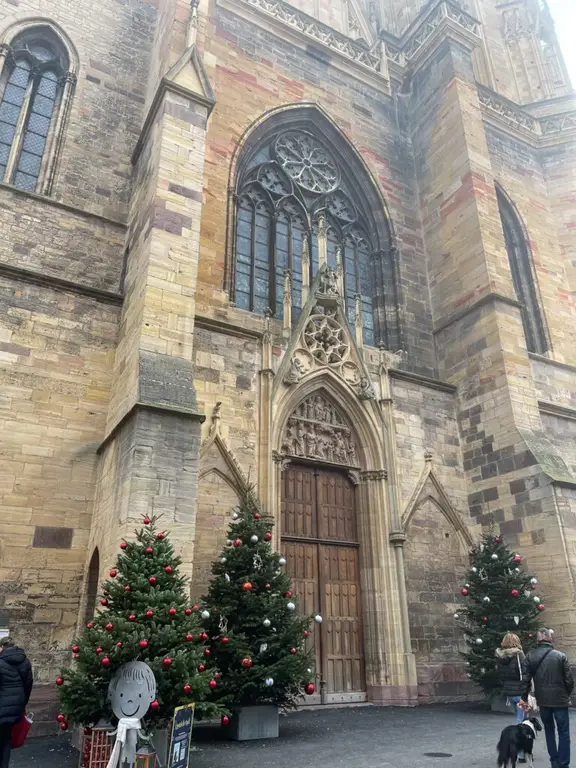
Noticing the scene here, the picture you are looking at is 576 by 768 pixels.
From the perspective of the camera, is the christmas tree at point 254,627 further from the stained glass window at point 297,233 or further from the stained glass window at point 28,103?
the stained glass window at point 28,103

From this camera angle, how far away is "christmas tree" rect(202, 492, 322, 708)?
642 cm

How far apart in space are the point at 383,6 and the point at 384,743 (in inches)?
905

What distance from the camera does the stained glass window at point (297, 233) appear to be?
12125 mm

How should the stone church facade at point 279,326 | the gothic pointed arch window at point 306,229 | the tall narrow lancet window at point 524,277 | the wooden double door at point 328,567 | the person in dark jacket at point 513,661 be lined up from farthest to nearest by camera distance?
the tall narrow lancet window at point 524,277, the gothic pointed arch window at point 306,229, the wooden double door at point 328,567, the stone church facade at point 279,326, the person in dark jacket at point 513,661

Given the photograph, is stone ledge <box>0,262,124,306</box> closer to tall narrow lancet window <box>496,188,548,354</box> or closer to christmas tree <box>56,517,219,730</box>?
christmas tree <box>56,517,219,730</box>

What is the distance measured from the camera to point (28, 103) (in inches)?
436

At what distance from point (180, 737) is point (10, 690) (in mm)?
1372

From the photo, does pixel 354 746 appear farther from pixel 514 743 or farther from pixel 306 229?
pixel 306 229

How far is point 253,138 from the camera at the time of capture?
1319 centimetres

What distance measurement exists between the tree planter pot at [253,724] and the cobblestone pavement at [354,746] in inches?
5.6

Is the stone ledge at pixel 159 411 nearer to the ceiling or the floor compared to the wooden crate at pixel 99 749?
nearer to the ceiling

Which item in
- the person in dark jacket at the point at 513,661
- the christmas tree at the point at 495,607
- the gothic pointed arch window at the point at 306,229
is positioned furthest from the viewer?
the gothic pointed arch window at the point at 306,229

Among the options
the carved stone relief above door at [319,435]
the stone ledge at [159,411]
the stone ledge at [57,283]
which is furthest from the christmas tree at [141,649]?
the stone ledge at [57,283]

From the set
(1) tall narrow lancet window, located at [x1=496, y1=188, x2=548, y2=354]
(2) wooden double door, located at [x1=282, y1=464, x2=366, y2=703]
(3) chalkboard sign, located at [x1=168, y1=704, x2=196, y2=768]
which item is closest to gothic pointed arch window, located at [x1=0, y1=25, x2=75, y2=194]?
(2) wooden double door, located at [x1=282, y1=464, x2=366, y2=703]
